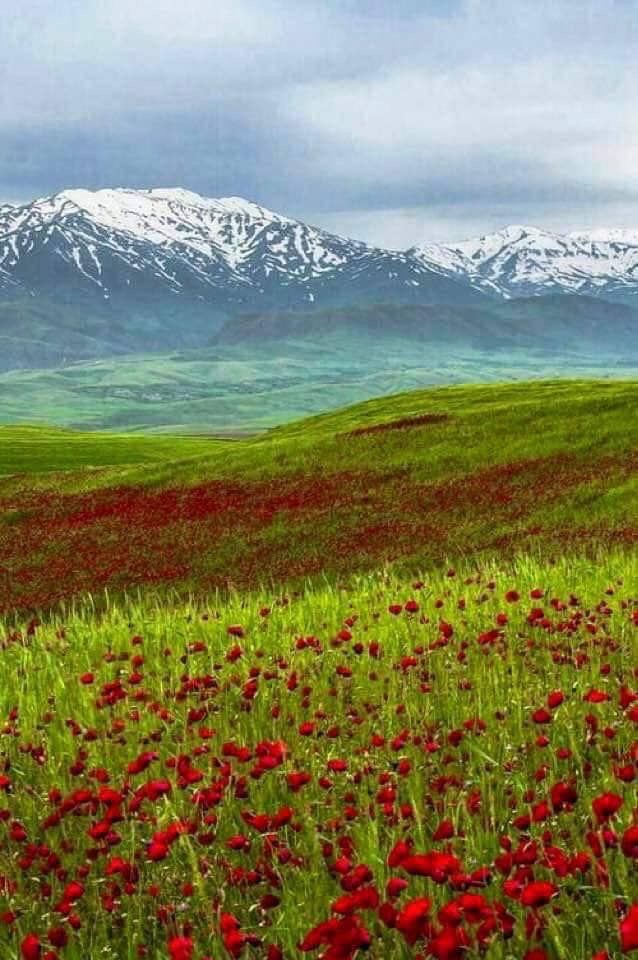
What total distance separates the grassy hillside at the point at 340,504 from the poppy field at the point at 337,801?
30.8 ft

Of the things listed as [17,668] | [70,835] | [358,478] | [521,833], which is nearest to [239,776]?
[70,835]

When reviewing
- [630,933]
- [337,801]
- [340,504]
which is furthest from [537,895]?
[340,504]

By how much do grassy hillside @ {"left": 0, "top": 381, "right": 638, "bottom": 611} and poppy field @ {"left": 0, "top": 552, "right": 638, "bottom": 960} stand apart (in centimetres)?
939

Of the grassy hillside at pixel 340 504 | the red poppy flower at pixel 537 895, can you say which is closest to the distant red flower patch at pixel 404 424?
the grassy hillside at pixel 340 504

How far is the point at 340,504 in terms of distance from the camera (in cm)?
3750

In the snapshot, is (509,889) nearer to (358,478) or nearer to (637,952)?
(637,952)

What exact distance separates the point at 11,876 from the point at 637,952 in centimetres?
311

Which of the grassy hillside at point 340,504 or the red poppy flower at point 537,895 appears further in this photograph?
the grassy hillside at point 340,504

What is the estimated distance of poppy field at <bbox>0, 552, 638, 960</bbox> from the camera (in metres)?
3.65

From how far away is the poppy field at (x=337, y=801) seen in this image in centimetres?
365

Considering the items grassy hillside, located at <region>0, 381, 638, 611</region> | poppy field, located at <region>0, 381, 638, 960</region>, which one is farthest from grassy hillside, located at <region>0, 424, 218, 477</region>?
poppy field, located at <region>0, 381, 638, 960</region>

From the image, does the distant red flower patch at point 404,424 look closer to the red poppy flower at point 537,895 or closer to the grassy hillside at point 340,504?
the grassy hillside at point 340,504

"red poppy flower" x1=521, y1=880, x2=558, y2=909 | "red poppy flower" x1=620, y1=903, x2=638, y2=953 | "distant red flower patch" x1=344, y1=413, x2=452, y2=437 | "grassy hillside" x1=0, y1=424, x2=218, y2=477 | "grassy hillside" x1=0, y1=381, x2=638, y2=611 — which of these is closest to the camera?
"red poppy flower" x1=620, y1=903, x2=638, y2=953

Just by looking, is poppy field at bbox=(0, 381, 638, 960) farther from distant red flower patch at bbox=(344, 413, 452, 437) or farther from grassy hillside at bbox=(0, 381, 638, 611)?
distant red flower patch at bbox=(344, 413, 452, 437)
